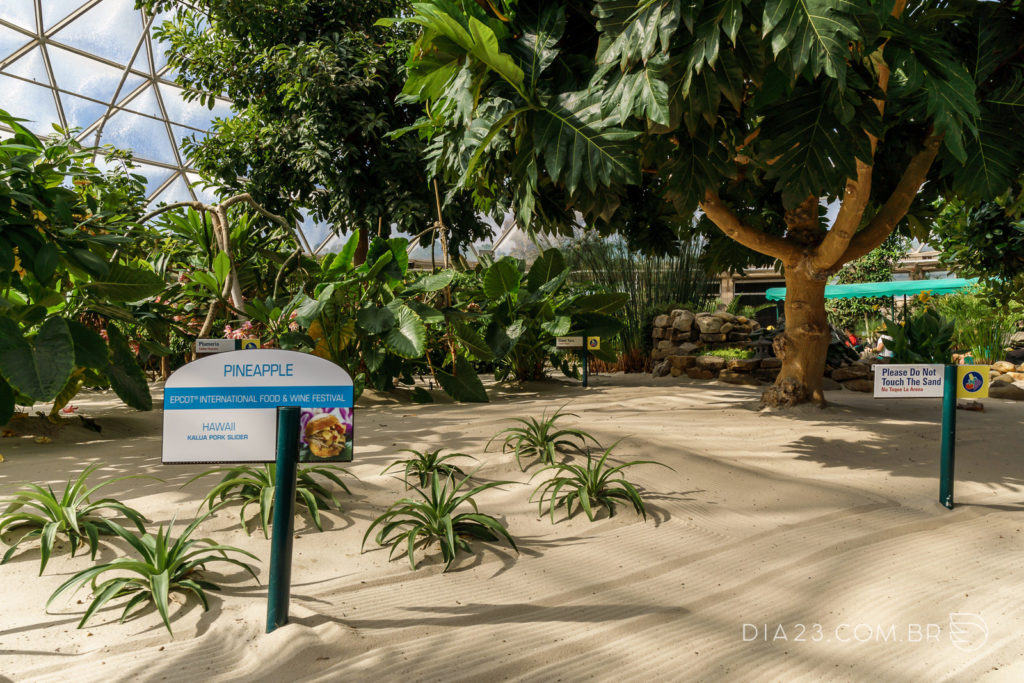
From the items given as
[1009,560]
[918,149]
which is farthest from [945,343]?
[1009,560]

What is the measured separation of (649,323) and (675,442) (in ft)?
21.2

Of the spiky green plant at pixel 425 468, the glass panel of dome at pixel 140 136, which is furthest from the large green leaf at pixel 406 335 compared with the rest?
the glass panel of dome at pixel 140 136

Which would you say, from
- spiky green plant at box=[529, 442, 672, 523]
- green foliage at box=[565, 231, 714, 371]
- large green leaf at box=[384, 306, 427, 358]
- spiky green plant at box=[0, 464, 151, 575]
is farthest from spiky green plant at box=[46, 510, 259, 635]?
green foliage at box=[565, 231, 714, 371]

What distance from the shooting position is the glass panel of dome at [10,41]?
12891mm

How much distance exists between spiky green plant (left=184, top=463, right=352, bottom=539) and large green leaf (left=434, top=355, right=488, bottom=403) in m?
2.86

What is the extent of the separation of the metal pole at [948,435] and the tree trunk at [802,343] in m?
2.12

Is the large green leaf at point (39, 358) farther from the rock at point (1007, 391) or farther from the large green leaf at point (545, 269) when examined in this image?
the rock at point (1007, 391)

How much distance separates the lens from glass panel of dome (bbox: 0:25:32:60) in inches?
508

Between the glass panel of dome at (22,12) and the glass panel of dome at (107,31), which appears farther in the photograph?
the glass panel of dome at (107,31)

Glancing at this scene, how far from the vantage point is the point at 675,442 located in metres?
3.51

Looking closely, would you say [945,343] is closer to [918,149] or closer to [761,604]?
[918,149]

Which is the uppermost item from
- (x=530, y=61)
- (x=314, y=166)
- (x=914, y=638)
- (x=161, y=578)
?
(x=314, y=166)

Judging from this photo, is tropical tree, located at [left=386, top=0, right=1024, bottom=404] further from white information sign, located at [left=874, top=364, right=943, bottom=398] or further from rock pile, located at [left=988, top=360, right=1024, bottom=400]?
rock pile, located at [left=988, top=360, right=1024, bottom=400]

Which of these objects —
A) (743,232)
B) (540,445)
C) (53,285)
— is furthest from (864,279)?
(53,285)
